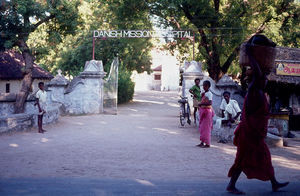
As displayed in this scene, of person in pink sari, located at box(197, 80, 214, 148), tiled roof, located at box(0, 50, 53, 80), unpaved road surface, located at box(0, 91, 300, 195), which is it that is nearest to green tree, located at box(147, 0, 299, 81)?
unpaved road surface, located at box(0, 91, 300, 195)

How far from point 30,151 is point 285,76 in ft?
29.2

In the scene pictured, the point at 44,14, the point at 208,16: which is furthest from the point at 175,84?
the point at 44,14

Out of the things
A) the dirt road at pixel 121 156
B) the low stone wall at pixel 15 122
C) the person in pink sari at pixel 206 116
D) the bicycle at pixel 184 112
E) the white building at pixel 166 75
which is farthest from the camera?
the white building at pixel 166 75

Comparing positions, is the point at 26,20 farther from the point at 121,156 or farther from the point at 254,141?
the point at 254,141

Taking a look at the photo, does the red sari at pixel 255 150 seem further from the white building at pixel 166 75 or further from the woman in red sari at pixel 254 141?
the white building at pixel 166 75

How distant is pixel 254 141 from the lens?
4.68 metres

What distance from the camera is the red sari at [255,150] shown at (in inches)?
179

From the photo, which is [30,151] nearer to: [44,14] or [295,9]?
[44,14]

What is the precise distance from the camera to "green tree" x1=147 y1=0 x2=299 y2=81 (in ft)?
53.3

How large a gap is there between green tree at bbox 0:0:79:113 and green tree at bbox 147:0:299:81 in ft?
17.3

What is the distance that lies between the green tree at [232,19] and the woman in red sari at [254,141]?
11.4 meters

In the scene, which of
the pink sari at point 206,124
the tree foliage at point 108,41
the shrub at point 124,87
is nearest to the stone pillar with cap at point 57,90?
the tree foliage at point 108,41

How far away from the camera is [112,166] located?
626cm

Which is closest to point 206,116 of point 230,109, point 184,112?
point 230,109
